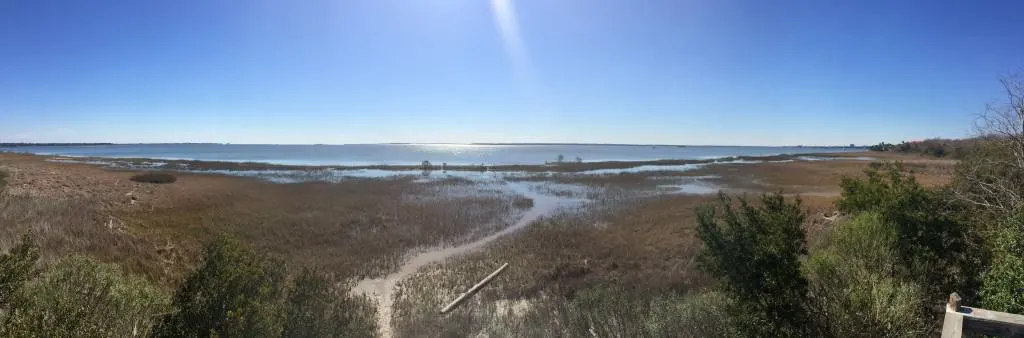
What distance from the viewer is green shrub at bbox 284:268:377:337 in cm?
1000

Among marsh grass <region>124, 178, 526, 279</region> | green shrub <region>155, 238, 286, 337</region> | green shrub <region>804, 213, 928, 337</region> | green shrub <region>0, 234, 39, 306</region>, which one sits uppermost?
green shrub <region>0, 234, 39, 306</region>

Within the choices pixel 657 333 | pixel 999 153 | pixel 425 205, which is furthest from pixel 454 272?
pixel 999 153

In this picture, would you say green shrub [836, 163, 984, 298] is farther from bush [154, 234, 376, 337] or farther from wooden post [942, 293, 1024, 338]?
bush [154, 234, 376, 337]

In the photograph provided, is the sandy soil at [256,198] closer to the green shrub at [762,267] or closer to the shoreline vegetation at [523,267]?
the shoreline vegetation at [523,267]

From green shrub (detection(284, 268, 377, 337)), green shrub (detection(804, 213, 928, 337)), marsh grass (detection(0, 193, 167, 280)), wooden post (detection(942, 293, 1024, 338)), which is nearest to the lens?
wooden post (detection(942, 293, 1024, 338))

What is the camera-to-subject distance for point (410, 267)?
20.0 m

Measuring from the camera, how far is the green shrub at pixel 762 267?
9797 millimetres

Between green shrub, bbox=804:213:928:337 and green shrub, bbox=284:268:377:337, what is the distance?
1133 centimetres

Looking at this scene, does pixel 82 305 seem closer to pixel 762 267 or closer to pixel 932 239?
pixel 762 267

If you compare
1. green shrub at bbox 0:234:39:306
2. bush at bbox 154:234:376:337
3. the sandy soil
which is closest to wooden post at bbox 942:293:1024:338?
bush at bbox 154:234:376:337

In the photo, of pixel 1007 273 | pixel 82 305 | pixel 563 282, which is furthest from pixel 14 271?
pixel 1007 273

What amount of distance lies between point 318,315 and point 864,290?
12.7 metres

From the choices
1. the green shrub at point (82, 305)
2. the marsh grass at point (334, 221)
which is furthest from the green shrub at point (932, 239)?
the marsh grass at point (334, 221)

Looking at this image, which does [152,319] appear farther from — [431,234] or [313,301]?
[431,234]
